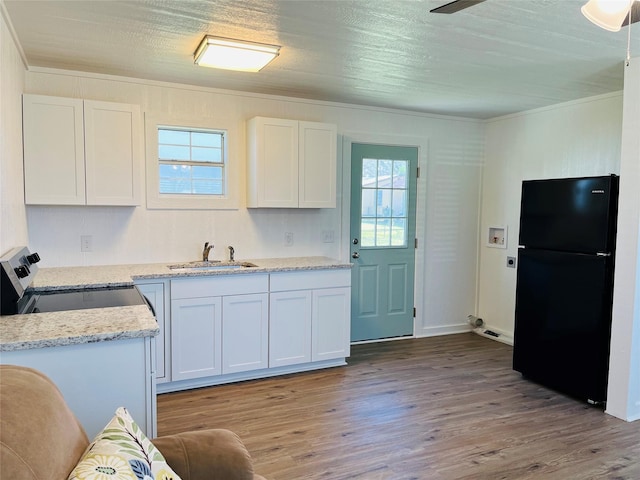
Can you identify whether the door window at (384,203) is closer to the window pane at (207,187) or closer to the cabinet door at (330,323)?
the cabinet door at (330,323)

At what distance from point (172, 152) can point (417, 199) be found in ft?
8.20

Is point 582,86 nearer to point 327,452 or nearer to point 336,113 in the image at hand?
point 336,113

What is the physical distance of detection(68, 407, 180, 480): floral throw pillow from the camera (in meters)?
1.06

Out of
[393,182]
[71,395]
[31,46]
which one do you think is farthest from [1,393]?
[393,182]

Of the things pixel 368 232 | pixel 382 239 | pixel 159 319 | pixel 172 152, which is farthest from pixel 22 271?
pixel 382 239

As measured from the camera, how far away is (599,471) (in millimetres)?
2504

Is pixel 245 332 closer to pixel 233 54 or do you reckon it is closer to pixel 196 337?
pixel 196 337

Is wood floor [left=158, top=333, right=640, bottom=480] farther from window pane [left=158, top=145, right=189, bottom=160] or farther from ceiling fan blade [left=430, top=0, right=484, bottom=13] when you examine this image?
ceiling fan blade [left=430, top=0, right=484, bottom=13]

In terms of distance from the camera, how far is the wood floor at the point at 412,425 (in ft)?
8.30

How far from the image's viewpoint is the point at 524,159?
4.72m

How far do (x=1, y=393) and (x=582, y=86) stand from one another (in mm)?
4157

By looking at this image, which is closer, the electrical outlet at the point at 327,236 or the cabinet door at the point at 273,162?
the cabinet door at the point at 273,162

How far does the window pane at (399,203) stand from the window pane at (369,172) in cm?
28

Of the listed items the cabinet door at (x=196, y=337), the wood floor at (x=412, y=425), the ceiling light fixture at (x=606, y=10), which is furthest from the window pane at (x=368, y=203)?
the ceiling light fixture at (x=606, y=10)
